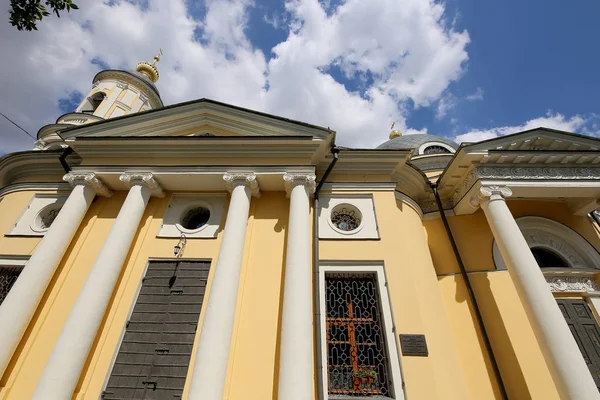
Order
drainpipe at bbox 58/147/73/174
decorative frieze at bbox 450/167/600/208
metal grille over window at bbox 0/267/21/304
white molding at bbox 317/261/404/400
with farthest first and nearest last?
drainpipe at bbox 58/147/73/174, decorative frieze at bbox 450/167/600/208, metal grille over window at bbox 0/267/21/304, white molding at bbox 317/261/404/400

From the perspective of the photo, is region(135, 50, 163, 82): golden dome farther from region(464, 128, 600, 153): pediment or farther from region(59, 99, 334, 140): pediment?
region(464, 128, 600, 153): pediment

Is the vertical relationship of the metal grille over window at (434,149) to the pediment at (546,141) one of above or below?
above

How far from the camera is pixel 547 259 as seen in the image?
8203 mm

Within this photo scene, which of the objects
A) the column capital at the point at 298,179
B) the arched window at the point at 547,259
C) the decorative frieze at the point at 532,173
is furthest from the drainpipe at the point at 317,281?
the arched window at the point at 547,259

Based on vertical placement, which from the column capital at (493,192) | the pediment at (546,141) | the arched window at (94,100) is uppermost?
the arched window at (94,100)

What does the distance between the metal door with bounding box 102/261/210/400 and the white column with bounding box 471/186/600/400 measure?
6.46m

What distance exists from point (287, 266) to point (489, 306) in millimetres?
4732

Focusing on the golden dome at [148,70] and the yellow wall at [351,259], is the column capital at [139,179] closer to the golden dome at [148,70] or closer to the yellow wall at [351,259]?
the yellow wall at [351,259]

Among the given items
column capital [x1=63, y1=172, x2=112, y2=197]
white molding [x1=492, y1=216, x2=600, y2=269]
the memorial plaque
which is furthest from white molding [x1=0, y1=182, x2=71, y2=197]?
white molding [x1=492, y1=216, x2=600, y2=269]

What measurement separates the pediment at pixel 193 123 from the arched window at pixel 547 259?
7.40 meters

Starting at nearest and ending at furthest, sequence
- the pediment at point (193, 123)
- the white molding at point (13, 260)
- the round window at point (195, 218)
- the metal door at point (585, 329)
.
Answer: the metal door at point (585, 329)
the white molding at point (13, 260)
the round window at point (195, 218)
the pediment at point (193, 123)

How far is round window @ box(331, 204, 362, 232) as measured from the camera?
7.45 meters

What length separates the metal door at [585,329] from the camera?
6488mm

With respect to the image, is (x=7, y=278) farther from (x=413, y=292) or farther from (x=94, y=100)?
(x=94, y=100)
